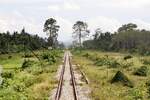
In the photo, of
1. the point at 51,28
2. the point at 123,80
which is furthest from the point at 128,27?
the point at 123,80

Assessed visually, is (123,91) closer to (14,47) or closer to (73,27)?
(14,47)

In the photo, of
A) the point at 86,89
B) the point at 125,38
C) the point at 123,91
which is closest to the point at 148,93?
the point at 123,91

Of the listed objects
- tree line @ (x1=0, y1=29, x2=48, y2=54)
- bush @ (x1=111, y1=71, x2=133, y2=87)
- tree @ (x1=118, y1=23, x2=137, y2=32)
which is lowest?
bush @ (x1=111, y1=71, x2=133, y2=87)

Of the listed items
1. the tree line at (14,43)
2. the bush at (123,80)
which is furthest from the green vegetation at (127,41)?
the bush at (123,80)

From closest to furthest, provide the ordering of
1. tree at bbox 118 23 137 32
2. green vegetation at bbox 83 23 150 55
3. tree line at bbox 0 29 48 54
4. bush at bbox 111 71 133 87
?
bush at bbox 111 71 133 87 → tree line at bbox 0 29 48 54 → green vegetation at bbox 83 23 150 55 → tree at bbox 118 23 137 32

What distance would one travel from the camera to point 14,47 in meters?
113

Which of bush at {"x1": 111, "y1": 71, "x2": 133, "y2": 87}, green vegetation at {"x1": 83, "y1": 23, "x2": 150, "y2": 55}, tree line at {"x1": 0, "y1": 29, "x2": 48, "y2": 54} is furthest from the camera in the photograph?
green vegetation at {"x1": 83, "y1": 23, "x2": 150, "y2": 55}

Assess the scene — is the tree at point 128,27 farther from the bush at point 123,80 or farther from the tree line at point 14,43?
the bush at point 123,80

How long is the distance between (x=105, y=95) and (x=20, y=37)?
347ft

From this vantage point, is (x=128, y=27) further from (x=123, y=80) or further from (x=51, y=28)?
(x=123, y=80)

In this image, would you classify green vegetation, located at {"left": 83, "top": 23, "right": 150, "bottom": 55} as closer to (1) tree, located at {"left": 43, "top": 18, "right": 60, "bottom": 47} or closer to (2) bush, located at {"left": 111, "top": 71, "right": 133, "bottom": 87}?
(1) tree, located at {"left": 43, "top": 18, "right": 60, "bottom": 47}

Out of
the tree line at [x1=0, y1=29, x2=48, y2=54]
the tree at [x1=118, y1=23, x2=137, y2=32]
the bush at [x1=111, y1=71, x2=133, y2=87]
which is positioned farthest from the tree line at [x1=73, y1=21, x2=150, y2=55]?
the bush at [x1=111, y1=71, x2=133, y2=87]

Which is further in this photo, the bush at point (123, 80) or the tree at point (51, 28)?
the tree at point (51, 28)

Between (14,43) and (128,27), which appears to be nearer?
(14,43)
